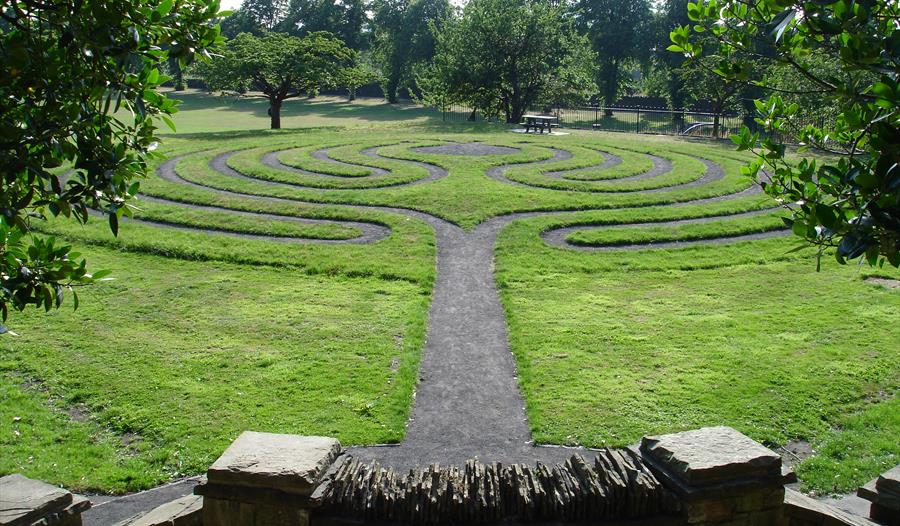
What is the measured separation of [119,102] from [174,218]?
17.4 metres

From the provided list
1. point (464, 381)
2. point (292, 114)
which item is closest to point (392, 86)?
point (292, 114)

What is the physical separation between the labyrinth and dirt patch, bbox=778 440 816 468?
0.16m

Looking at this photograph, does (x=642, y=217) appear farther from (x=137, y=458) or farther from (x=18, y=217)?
(x=18, y=217)

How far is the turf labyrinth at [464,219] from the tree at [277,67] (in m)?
8.99

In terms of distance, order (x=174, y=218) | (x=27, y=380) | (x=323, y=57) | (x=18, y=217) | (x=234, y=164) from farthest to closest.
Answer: (x=323, y=57), (x=234, y=164), (x=174, y=218), (x=27, y=380), (x=18, y=217)

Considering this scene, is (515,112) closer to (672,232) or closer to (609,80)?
(609,80)

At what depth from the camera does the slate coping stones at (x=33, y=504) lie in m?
6.50

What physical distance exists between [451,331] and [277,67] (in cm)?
3399

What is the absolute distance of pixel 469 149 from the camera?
3616 cm

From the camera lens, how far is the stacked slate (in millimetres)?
6652

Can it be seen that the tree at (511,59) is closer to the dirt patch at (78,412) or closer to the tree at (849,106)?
the dirt patch at (78,412)

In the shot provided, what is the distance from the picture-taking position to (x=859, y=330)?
14.7m

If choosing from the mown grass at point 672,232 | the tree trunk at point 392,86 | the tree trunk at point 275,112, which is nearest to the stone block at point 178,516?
the mown grass at point 672,232

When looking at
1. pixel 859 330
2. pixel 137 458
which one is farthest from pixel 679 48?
pixel 859 330
